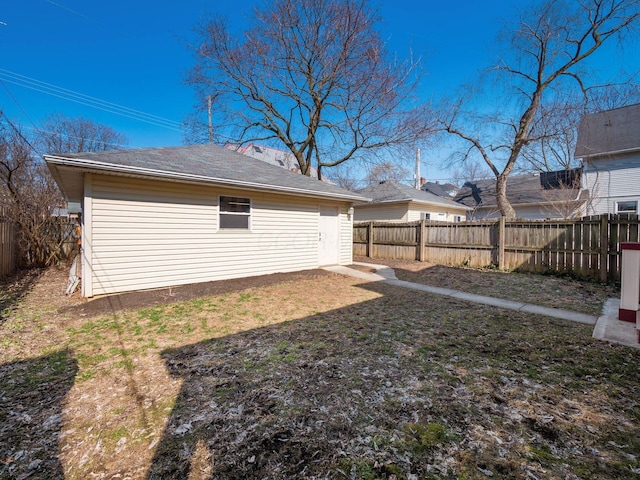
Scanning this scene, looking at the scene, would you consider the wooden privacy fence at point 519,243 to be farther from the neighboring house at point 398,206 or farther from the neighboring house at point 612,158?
the neighboring house at point 612,158

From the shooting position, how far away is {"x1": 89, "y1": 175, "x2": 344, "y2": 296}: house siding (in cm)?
626

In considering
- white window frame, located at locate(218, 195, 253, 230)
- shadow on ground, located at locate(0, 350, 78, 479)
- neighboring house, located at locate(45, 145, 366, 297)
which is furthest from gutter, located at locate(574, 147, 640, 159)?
shadow on ground, located at locate(0, 350, 78, 479)

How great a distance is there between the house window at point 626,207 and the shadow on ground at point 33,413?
21.4m

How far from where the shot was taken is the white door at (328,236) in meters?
10.5

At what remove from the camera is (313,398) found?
2.65 metres

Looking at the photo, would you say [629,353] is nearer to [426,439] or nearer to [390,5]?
[426,439]

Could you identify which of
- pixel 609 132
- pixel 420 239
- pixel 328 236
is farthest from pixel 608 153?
pixel 328 236

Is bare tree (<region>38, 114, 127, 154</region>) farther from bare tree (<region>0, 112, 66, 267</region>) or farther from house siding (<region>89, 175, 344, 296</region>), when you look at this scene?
house siding (<region>89, 175, 344, 296</region>)

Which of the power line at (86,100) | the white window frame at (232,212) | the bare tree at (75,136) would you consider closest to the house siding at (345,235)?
the white window frame at (232,212)

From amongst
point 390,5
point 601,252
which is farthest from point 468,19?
point 601,252

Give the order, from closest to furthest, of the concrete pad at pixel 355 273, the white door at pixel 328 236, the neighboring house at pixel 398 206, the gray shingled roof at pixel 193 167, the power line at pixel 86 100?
the gray shingled roof at pixel 193 167, the concrete pad at pixel 355 273, the white door at pixel 328 236, the power line at pixel 86 100, the neighboring house at pixel 398 206

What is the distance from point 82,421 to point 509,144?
20.7 m

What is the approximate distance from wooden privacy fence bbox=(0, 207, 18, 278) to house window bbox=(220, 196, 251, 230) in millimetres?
5880

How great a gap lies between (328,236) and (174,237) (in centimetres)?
529
